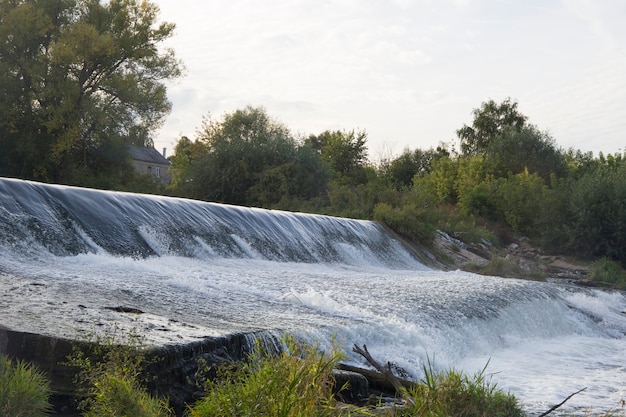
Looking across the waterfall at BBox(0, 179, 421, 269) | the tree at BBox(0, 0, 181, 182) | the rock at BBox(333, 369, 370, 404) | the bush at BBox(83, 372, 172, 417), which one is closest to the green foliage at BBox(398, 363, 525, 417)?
the rock at BBox(333, 369, 370, 404)

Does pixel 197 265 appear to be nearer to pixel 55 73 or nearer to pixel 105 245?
pixel 105 245

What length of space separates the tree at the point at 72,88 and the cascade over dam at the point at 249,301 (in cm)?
1647

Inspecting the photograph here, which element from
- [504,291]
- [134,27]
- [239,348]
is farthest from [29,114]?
[239,348]

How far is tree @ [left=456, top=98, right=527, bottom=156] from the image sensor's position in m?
55.1

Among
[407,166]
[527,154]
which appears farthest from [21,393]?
[407,166]

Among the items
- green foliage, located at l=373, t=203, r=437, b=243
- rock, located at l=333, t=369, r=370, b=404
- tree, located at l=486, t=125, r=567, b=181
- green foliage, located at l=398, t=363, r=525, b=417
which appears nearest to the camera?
green foliage, located at l=398, t=363, r=525, b=417

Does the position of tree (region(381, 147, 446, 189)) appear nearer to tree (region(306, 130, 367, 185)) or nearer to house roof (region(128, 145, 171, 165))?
tree (region(306, 130, 367, 185))

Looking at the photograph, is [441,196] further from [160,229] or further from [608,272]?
[160,229]

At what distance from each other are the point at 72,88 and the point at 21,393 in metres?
29.0

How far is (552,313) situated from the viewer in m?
13.6

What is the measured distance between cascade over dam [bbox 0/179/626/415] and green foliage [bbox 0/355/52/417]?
1.64 feet

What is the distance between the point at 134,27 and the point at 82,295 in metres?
29.0

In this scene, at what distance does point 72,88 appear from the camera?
103 feet

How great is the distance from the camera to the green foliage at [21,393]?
4.08 m
